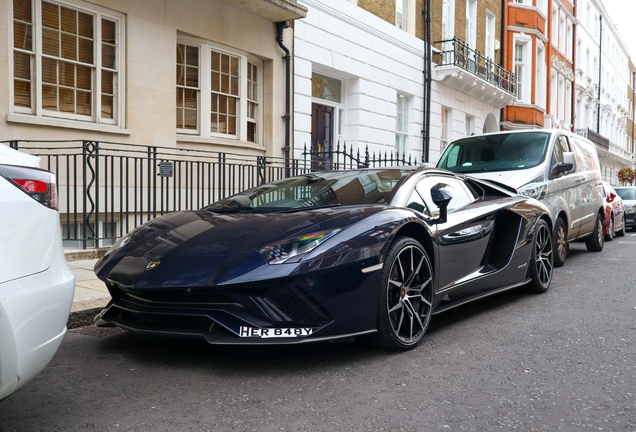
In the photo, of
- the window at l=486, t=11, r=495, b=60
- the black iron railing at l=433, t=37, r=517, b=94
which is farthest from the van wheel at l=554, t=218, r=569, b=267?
the window at l=486, t=11, r=495, b=60

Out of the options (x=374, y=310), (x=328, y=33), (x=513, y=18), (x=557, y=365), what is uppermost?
(x=513, y=18)

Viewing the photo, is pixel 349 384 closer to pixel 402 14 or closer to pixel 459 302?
pixel 459 302

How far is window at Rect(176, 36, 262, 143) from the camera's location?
37.8 feet

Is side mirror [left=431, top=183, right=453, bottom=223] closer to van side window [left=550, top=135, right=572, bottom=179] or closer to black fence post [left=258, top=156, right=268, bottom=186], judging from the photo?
van side window [left=550, top=135, right=572, bottom=179]

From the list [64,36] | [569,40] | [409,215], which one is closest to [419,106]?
[64,36]

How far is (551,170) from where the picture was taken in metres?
8.83

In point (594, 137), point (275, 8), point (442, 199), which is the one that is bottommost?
point (442, 199)

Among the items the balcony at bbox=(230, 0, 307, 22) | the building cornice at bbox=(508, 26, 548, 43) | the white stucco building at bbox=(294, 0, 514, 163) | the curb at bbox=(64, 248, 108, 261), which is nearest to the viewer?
the curb at bbox=(64, 248, 108, 261)

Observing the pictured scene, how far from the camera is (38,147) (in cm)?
846

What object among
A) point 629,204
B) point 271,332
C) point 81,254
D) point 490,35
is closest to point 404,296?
point 271,332

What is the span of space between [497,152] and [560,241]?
1.61m

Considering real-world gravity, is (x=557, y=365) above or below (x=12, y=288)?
below

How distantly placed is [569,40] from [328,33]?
27150mm

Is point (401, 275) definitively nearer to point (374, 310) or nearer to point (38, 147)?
point (374, 310)
